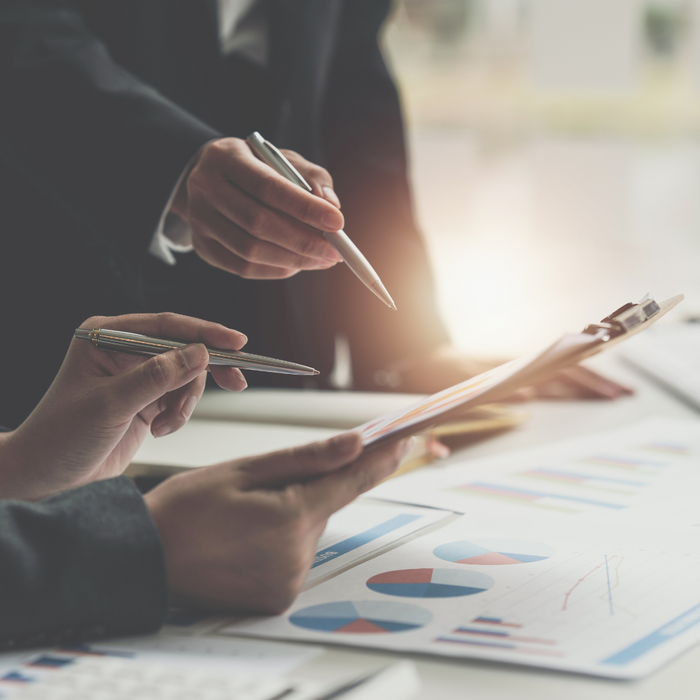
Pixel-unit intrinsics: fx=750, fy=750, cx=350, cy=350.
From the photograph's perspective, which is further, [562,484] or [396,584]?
[562,484]

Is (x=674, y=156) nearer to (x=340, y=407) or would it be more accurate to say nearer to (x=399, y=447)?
(x=340, y=407)

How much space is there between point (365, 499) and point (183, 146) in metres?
0.27

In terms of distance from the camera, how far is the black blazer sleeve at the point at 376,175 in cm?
90

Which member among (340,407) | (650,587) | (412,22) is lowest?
(650,587)

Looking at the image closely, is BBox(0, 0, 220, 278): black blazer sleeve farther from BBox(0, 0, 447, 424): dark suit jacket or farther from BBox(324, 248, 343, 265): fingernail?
BBox(324, 248, 343, 265): fingernail

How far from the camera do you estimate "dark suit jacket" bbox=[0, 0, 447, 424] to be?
0.53 m

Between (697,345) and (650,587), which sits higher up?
(697,345)

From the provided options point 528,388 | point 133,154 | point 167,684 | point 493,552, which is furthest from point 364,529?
point 528,388

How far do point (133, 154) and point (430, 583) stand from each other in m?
0.37

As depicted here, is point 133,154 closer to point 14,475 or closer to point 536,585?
point 14,475

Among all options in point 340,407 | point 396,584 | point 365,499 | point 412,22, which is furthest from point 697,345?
point 412,22

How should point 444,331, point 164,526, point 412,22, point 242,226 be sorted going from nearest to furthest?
point 164,526, point 242,226, point 444,331, point 412,22

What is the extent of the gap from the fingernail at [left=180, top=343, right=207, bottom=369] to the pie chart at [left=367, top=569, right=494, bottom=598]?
0.43 feet

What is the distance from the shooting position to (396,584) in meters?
0.34
